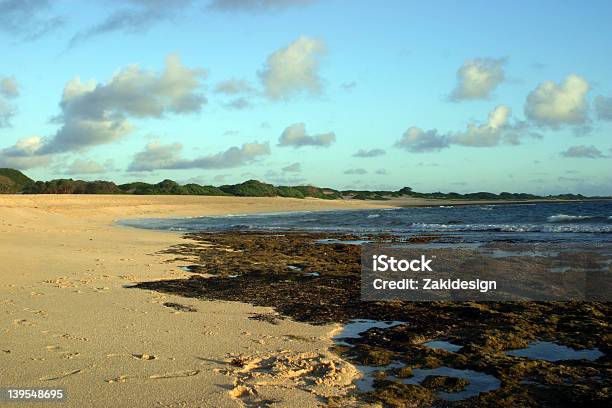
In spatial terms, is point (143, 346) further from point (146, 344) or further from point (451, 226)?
point (451, 226)

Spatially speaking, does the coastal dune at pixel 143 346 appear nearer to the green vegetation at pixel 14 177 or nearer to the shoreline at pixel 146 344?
the shoreline at pixel 146 344

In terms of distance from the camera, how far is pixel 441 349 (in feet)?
22.2

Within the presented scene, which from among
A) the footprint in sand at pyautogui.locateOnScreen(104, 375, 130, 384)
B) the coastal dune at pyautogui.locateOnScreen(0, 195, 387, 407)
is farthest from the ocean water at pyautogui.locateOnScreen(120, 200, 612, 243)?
the footprint in sand at pyautogui.locateOnScreen(104, 375, 130, 384)

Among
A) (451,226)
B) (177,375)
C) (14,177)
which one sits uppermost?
(14,177)

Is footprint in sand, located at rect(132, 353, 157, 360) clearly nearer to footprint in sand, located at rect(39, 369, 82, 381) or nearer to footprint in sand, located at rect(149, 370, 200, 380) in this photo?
footprint in sand, located at rect(149, 370, 200, 380)

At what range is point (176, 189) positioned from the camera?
3548 inches

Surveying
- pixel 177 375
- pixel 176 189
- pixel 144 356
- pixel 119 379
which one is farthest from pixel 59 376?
pixel 176 189

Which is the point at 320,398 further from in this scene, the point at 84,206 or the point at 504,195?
the point at 504,195

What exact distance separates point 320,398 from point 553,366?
108 inches

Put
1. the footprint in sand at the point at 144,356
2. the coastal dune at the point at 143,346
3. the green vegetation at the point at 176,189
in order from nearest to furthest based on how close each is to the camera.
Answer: the coastal dune at the point at 143,346
the footprint in sand at the point at 144,356
the green vegetation at the point at 176,189

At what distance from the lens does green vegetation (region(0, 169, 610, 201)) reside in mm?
76125

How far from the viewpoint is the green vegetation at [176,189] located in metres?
76.1

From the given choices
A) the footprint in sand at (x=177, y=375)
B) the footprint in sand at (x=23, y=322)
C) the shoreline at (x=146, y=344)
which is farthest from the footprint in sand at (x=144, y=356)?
the footprint in sand at (x=23, y=322)

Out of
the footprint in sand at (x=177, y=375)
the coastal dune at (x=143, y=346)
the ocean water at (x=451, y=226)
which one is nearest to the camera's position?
the coastal dune at (x=143, y=346)
